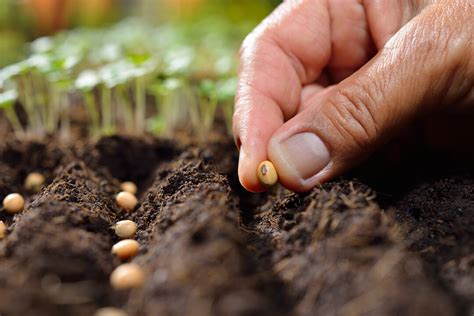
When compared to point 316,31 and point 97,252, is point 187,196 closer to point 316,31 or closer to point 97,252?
point 97,252

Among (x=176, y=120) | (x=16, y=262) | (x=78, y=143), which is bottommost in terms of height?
(x=176, y=120)

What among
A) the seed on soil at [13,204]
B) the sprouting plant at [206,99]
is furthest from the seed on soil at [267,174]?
the sprouting plant at [206,99]

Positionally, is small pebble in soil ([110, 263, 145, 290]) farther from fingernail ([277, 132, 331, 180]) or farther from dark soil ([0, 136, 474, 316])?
fingernail ([277, 132, 331, 180])

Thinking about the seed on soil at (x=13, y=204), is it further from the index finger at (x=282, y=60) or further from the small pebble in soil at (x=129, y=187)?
the index finger at (x=282, y=60)

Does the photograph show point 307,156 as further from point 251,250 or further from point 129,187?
point 129,187

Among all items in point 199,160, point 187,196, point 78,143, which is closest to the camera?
point 187,196

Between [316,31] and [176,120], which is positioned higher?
[316,31]

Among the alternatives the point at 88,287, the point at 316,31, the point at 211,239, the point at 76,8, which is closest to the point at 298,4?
the point at 316,31
